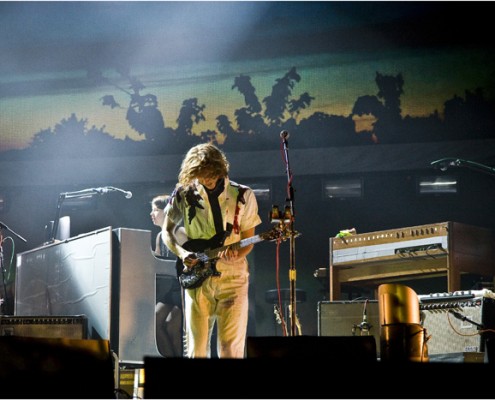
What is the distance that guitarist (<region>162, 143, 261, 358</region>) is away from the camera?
4777 mm

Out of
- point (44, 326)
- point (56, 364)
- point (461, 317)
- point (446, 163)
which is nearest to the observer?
point (56, 364)

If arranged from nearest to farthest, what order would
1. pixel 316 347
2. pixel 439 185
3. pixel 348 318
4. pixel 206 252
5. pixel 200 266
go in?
pixel 316 347, pixel 200 266, pixel 206 252, pixel 348 318, pixel 439 185

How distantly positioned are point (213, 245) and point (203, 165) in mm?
508

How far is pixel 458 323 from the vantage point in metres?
5.88

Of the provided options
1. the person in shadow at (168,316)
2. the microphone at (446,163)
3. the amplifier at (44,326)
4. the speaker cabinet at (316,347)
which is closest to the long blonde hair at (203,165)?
the amplifier at (44,326)

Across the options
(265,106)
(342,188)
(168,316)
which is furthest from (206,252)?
(342,188)

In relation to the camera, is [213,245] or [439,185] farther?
[439,185]

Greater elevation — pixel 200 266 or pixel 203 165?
pixel 203 165

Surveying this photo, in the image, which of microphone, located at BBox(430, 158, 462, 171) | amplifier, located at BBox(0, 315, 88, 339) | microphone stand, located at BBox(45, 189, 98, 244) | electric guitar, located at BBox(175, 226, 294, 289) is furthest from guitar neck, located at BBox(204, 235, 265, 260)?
microphone stand, located at BBox(45, 189, 98, 244)

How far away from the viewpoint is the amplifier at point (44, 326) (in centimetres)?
602

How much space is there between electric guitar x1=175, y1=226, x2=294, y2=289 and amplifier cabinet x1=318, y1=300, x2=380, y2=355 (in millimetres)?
1779

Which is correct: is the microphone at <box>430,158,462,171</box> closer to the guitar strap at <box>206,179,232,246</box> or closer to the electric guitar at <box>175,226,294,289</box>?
the electric guitar at <box>175,226,294,289</box>

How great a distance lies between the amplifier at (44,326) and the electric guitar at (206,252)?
1.48 m

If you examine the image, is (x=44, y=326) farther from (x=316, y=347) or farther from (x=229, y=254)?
(x=316, y=347)
